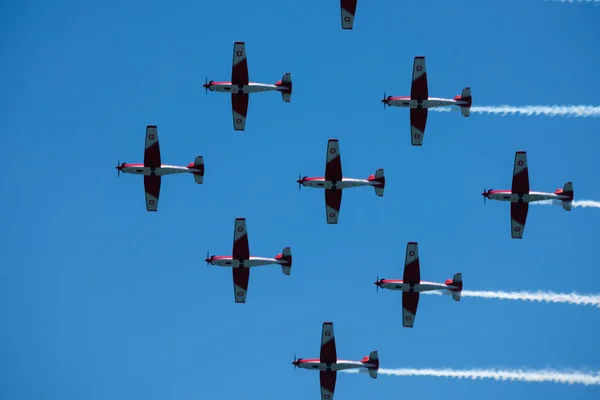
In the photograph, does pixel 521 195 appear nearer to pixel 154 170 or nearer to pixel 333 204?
pixel 333 204

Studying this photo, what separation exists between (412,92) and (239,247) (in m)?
14.4

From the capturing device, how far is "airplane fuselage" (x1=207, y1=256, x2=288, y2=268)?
5641cm

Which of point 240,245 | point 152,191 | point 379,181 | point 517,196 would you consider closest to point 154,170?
point 152,191

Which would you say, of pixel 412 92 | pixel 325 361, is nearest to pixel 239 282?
pixel 325 361

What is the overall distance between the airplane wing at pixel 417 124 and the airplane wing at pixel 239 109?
1058cm

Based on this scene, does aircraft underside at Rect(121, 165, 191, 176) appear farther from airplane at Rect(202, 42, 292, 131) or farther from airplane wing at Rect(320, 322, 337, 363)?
airplane wing at Rect(320, 322, 337, 363)

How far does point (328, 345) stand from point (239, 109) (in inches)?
630

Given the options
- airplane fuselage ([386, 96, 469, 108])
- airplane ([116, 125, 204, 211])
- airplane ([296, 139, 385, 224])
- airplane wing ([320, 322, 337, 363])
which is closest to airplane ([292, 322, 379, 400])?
airplane wing ([320, 322, 337, 363])

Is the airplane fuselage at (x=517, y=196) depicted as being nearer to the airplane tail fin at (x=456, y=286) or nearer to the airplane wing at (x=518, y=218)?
the airplane wing at (x=518, y=218)

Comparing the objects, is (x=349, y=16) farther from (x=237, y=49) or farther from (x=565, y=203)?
(x=565, y=203)

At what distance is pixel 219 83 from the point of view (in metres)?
56.9

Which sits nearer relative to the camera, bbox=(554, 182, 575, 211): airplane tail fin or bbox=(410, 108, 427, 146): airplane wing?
bbox=(554, 182, 575, 211): airplane tail fin

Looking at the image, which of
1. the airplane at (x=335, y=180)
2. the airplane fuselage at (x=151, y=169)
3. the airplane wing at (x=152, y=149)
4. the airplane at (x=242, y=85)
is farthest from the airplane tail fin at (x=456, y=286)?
the airplane wing at (x=152, y=149)

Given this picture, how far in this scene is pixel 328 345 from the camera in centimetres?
5616
